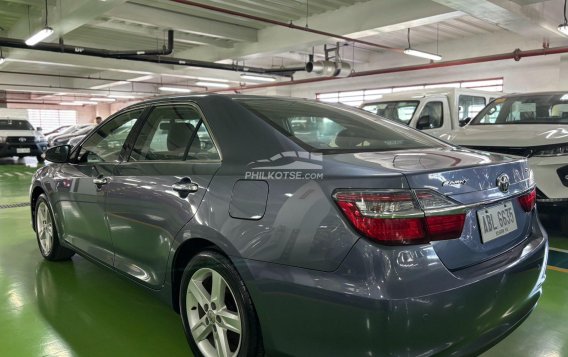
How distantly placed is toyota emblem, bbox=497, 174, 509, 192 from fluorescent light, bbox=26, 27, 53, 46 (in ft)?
27.6

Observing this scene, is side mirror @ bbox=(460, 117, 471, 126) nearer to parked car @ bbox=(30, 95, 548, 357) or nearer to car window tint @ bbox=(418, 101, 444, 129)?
car window tint @ bbox=(418, 101, 444, 129)

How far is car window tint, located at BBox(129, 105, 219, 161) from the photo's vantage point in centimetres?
218

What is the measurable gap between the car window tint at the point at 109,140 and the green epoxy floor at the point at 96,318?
94cm

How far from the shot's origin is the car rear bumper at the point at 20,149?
13.5 meters

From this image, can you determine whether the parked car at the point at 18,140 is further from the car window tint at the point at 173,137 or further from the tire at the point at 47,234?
the car window tint at the point at 173,137

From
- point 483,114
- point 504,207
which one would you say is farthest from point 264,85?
point 504,207

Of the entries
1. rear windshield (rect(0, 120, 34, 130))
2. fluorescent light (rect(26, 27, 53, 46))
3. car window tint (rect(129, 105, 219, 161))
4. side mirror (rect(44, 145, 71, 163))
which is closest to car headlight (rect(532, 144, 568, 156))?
car window tint (rect(129, 105, 219, 161))

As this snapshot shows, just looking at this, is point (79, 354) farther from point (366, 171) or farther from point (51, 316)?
point (366, 171)

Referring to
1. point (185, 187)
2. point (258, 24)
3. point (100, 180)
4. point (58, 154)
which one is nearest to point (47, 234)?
point (58, 154)

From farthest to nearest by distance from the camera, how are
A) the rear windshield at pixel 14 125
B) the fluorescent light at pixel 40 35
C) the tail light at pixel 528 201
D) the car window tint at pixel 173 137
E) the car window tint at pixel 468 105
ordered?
the rear windshield at pixel 14 125 → the fluorescent light at pixel 40 35 → the car window tint at pixel 468 105 → the car window tint at pixel 173 137 → the tail light at pixel 528 201

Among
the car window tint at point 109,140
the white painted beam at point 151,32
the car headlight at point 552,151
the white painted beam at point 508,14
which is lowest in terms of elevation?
the car headlight at point 552,151

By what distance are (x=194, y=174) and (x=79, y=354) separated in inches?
44.8

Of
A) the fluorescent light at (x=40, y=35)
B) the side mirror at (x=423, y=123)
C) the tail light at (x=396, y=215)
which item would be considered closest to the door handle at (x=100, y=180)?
the tail light at (x=396, y=215)

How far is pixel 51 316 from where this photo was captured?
107 inches
